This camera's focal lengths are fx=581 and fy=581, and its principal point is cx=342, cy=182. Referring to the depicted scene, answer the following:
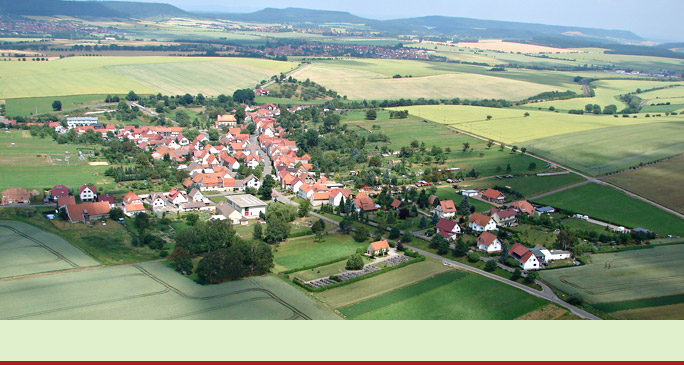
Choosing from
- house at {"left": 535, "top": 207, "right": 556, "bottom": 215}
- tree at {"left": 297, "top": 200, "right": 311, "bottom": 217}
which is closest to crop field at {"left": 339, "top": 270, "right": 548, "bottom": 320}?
tree at {"left": 297, "top": 200, "right": 311, "bottom": 217}

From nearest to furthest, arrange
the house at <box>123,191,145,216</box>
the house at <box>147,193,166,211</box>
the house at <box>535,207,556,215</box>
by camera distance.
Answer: the house at <box>123,191,145,216</box> < the house at <box>147,193,166,211</box> < the house at <box>535,207,556,215</box>

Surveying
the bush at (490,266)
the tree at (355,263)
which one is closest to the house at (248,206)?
the tree at (355,263)

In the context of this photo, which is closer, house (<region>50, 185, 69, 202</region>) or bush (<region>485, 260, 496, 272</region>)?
bush (<region>485, 260, 496, 272</region>)

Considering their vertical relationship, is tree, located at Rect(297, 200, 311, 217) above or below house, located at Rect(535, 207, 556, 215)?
below

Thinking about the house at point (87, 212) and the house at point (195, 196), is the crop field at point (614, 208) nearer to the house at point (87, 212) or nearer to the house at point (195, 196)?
the house at point (195, 196)

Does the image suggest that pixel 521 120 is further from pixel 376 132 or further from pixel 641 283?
pixel 641 283

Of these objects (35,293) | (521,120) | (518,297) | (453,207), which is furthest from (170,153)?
(521,120)

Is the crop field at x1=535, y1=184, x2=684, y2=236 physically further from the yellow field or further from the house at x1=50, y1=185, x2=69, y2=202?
the yellow field
